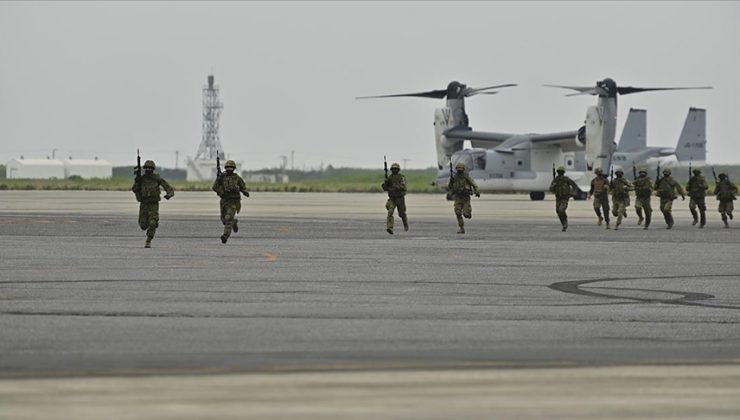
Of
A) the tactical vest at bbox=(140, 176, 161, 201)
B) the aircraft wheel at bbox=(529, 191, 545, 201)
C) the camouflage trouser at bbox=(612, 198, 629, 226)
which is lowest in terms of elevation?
the aircraft wheel at bbox=(529, 191, 545, 201)

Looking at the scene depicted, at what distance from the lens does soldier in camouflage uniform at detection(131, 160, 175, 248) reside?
88.5 feet

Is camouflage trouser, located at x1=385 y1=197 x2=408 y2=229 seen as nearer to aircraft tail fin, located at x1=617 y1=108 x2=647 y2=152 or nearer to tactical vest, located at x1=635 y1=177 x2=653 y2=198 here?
tactical vest, located at x1=635 y1=177 x2=653 y2=198

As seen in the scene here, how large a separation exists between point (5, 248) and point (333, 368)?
16.7m

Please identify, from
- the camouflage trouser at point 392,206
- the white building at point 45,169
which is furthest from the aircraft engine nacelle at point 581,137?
the white building at point 45,169

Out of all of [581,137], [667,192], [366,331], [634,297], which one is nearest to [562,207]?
[667,192]

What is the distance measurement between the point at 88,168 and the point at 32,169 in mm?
7949

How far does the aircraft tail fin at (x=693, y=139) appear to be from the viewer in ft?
335

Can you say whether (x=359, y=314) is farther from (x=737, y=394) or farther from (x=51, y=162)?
(x=51, y=162)

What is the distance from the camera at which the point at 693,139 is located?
335 ft

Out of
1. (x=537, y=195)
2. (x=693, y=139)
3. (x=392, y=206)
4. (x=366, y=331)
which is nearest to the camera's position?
(x=366, y=331)

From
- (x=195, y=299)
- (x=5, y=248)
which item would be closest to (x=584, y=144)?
(x=5, y=248)

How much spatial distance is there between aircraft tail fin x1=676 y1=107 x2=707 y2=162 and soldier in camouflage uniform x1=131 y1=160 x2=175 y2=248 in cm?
7794

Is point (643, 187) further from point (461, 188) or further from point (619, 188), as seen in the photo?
point (461, 188)

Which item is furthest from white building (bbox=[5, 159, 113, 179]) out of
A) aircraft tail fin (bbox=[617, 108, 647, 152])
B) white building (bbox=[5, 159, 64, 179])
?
aircraft tail fin (bbox=[617, 108, 647, 152])
